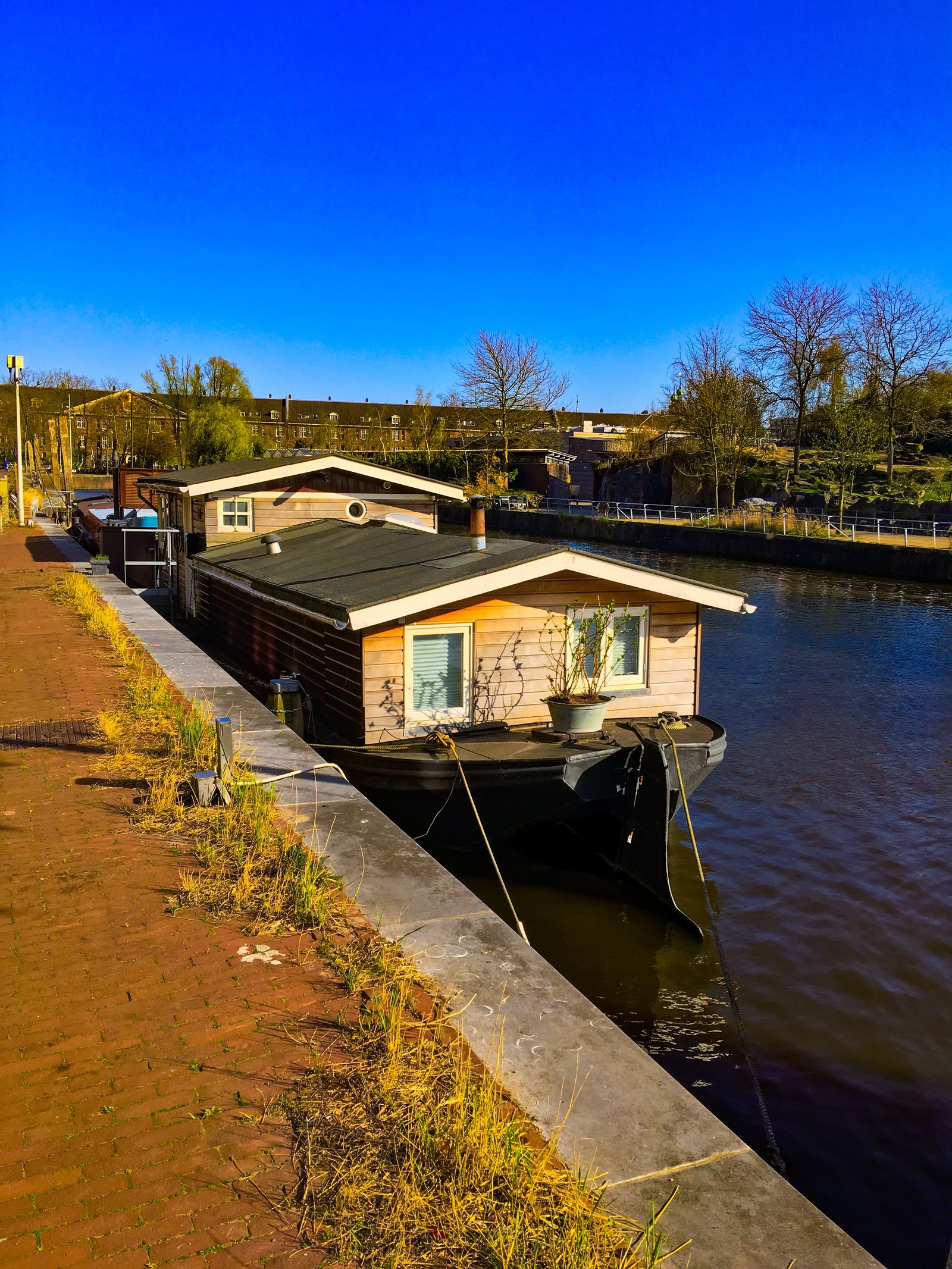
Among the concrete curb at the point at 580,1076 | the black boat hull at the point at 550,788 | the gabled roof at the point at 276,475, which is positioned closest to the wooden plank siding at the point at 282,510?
the gabled roof at the point at 276,475

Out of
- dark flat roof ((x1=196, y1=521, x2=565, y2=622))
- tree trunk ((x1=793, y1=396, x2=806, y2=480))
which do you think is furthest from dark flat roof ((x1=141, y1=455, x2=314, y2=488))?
tree trunk ((x1=793, y1=396, x2=806, y2=480))

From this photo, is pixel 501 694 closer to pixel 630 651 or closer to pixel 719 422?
pixel 630 651

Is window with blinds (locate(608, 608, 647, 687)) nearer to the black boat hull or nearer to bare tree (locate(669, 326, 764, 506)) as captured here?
the black boat hull

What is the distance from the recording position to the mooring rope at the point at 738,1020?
633cm

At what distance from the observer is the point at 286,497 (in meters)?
19.2

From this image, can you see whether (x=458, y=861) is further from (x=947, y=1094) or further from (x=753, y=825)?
(x=947, y=1094)

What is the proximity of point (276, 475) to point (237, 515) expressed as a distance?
1120 mm

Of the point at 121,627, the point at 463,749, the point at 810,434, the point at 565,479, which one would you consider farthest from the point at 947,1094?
the point at 565,479

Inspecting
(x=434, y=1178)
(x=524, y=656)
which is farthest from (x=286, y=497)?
(x=434, y=1178)

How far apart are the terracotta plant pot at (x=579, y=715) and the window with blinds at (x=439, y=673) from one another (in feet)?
3.32

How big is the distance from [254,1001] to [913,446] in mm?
58443

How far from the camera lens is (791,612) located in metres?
27.6

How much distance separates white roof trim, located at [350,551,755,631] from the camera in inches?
364

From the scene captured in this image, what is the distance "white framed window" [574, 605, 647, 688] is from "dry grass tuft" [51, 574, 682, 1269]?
5427 mm
